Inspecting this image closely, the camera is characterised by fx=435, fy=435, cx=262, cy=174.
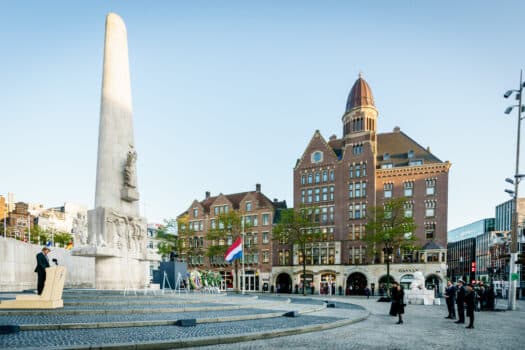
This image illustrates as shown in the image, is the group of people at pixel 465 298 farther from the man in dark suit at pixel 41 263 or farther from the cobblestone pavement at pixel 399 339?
the man in dark suit at pixel 41 263

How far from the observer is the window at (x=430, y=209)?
60875 millimetres

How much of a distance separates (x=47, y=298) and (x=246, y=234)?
59.9 meters

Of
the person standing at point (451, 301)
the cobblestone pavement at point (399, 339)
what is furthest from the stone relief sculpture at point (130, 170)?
the person standing at point (451, 301)

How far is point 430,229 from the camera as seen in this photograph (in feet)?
199

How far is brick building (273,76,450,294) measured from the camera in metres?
60.7

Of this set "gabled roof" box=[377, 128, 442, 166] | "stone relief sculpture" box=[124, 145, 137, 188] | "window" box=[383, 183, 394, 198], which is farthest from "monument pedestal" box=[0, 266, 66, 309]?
"gabled roof" box=[377, 128, 442, 166]

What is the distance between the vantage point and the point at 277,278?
7056cm

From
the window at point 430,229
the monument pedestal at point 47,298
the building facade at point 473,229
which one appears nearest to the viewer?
the monument pedestal at point 47,298

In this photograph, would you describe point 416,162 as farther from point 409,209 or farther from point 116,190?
point 116,190

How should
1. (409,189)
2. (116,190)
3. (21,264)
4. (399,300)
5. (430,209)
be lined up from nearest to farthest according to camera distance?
(399,300) < (116,190) < (21,264) < (430,209) < (409,189)

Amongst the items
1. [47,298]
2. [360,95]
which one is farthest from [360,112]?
[47,298]

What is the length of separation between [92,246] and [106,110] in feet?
22.7

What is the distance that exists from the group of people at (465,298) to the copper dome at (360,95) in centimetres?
4132

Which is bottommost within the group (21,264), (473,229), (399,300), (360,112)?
(473,229)
